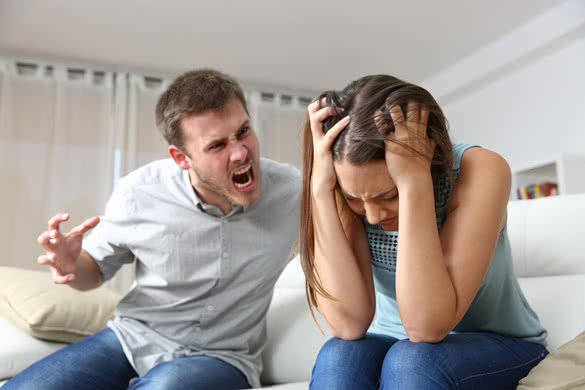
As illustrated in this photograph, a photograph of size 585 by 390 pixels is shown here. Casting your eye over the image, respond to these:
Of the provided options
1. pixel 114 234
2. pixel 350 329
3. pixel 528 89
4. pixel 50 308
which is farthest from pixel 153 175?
pixel 528 89

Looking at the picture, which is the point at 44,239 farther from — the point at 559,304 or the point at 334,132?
the point at 559,304

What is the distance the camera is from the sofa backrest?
133 centimetres

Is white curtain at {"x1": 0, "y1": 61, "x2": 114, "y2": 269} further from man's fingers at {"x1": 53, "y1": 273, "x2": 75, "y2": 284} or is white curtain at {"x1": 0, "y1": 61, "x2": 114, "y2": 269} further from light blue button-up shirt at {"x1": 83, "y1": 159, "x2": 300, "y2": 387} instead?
man's fingers at {"x1": 53, "y1": 273, "x2": 75, "y2": 284}

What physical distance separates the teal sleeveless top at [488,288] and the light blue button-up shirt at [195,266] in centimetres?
56

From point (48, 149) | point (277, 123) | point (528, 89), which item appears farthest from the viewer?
point (277, 123)

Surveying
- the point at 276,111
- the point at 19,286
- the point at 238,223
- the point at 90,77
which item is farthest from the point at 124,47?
the point at 238,223

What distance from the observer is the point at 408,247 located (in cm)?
94

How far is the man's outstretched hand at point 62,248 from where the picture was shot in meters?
1.48

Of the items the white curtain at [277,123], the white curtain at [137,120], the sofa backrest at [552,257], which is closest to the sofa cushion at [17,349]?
the sofa backrest at [552,257]

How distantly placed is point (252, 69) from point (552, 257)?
3409 mm

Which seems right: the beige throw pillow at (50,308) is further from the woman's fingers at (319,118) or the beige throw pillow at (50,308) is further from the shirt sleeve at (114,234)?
the woman's fingers at (319,118)

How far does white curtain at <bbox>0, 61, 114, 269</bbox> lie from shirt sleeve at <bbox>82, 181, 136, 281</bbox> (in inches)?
104

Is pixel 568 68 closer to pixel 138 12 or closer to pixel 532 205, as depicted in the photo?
pixel 532 205

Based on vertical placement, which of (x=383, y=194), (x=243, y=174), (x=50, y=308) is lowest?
(x=50, y=308)
